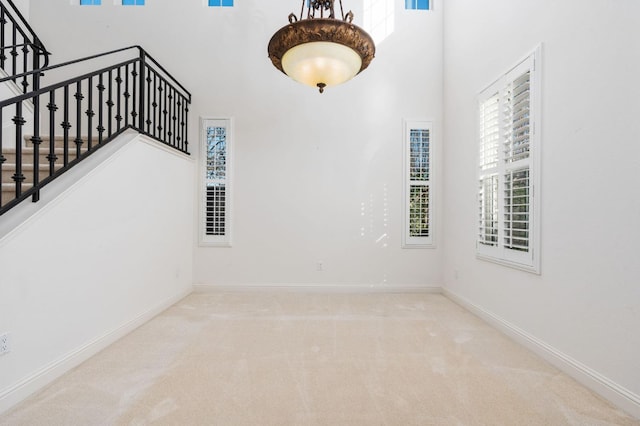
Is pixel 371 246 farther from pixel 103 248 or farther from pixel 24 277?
pixel 24 277

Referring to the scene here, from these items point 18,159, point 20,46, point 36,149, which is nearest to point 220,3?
point 20,46

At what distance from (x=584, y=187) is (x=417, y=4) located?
3.80 meters

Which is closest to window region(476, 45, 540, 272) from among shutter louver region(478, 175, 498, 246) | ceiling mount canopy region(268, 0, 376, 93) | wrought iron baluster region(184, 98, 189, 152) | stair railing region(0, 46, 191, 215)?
shutter louver region(478, 175, 498, 246)

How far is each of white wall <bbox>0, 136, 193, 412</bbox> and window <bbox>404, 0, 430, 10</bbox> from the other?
12.9 ft

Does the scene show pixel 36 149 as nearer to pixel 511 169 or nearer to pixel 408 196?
pixel 511 169

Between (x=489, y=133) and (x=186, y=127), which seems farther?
(x=186, y=127)

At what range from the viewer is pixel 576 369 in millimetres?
2133

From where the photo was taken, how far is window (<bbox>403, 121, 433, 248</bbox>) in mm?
4414

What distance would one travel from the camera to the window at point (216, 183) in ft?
14.4

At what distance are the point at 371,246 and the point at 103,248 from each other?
10.4ft

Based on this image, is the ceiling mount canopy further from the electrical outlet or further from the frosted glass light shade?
the electrical outlet

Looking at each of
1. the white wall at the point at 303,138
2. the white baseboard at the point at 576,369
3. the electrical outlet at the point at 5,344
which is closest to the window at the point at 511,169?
the white baseboard at the point at 576,369

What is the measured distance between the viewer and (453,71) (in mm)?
4129

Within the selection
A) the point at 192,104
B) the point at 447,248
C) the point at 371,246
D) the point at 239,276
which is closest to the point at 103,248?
the point at 239,276
